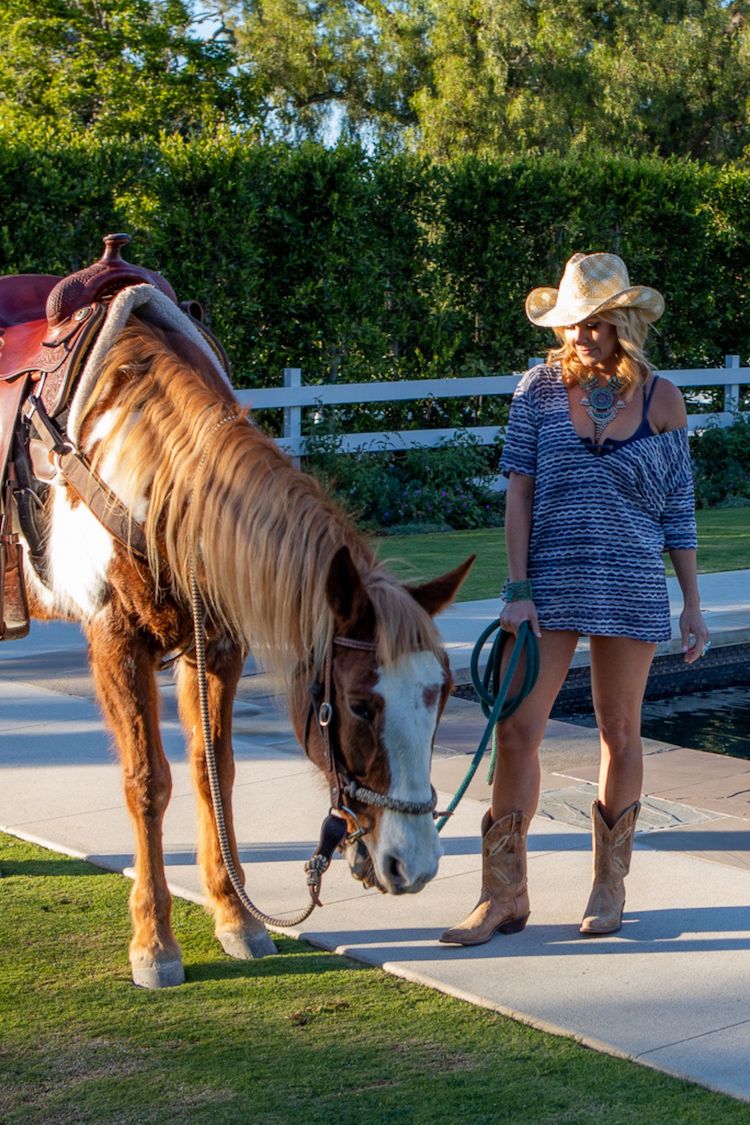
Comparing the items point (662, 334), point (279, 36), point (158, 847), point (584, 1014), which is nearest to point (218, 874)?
point (158, 847)

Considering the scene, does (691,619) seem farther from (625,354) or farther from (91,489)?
(91,489)

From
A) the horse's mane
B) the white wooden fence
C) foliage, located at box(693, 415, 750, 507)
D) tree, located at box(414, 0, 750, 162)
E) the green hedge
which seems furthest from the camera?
tree, located at box(414, 0, 750, 162)

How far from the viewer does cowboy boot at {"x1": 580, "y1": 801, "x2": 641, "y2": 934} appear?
395 cm

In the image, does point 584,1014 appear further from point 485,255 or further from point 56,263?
point 485,255

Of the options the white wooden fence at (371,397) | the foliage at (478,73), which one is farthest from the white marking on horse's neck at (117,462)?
the foliage at (478,73)

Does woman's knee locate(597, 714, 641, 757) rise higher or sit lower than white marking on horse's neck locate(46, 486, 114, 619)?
lower

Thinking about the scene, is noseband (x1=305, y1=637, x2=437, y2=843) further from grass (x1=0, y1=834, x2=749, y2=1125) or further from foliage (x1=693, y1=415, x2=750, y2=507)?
foliage (x1=693, y1=415, x2=750, y2=507)

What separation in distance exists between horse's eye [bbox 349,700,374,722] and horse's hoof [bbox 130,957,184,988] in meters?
Result: 1.08

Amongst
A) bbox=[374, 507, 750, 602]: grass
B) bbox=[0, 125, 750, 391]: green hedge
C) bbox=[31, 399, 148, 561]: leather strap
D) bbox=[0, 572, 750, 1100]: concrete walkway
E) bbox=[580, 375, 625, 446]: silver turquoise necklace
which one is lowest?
bbox=[0, 572, 750, 1100]: concrete walkway

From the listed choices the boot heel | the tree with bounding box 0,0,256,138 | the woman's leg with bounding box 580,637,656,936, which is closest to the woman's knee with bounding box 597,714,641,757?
the woman's leg with bounding box 580,637,656,936

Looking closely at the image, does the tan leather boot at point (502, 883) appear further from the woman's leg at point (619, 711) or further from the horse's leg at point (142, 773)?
the horse's leg at point (142, 773)

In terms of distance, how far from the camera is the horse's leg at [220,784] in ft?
12.7

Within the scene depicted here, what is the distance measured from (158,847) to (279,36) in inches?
1231

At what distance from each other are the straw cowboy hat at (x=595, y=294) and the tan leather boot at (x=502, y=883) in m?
1.50
